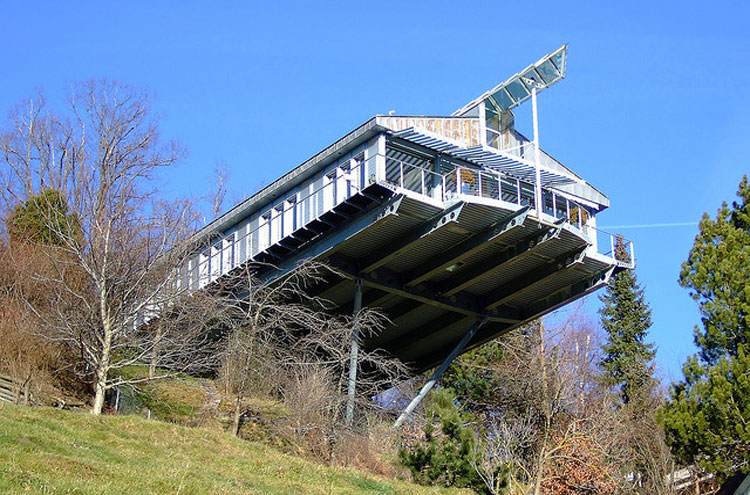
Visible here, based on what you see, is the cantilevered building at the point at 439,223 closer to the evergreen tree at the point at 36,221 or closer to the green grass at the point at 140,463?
the evergreen tree at the point at 36,221

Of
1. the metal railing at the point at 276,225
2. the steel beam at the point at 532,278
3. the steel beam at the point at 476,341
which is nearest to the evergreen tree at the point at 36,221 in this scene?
the metal railing at the point at 276,225

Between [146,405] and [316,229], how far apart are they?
311 inches

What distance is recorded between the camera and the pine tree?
46031 millimetres

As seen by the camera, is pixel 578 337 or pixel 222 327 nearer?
pixel 222 327

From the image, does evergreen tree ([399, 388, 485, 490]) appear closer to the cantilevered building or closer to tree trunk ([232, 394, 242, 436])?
tree trunk ([232, 394, 242, 436])

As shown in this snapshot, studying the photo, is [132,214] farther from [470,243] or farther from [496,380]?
[496,380]

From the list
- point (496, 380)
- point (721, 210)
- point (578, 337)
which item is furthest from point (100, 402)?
point (578, 337)

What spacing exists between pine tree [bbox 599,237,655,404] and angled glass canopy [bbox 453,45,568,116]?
1361 centimetres

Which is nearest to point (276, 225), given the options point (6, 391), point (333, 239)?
point (333, 239)

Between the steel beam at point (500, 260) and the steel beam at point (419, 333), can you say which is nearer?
the steel beam at point (500, 260)

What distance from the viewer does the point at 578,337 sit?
52719 mm

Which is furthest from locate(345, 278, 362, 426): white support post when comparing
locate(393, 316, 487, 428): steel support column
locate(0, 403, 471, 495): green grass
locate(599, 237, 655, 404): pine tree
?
locate(599, 237, 655, 404): pine tree

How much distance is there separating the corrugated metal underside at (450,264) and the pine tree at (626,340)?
1144 cm

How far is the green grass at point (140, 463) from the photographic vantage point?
611 inches
